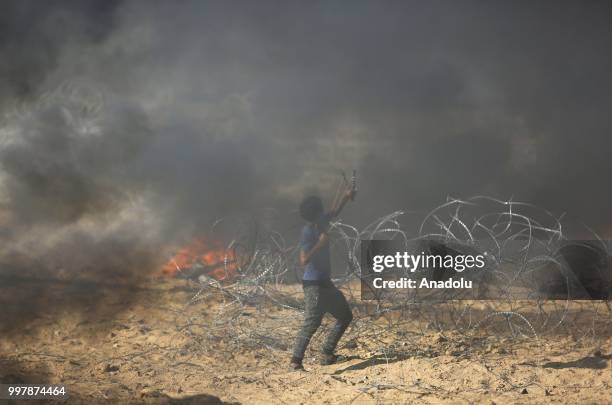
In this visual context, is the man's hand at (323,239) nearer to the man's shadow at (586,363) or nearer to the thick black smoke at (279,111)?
the man's shadow at (586,363)

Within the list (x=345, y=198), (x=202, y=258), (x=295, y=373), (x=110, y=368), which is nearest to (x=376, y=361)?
(x=295, y=373)

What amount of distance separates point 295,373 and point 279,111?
917 centimetres

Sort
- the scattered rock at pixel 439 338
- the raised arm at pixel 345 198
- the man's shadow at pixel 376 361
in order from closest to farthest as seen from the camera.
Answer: the raised arm at pixel 345 198 < the man's shadow at pixel 376 361 < the scattered rock at pixel 439 338

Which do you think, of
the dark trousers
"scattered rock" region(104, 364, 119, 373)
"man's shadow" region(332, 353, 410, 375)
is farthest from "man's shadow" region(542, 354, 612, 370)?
"scattered rock" region(104, 364, 119, 373)

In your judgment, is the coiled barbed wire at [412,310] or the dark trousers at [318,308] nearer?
the dark trousers at [318,308]

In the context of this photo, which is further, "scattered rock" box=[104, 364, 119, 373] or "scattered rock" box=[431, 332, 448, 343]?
"scattered rock" box=[431, 332, 448, 343]

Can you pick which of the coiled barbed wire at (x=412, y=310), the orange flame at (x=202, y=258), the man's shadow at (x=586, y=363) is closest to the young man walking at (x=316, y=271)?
the coiled barbed wire at (x=412, y=310)

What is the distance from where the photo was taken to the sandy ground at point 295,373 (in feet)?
19.8

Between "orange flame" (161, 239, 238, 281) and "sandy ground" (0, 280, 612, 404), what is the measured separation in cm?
350

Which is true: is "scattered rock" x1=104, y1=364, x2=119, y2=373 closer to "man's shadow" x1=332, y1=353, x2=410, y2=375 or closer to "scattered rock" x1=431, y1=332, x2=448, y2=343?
"man's shadow" x1=332, y1=353, x2=410, y2=375

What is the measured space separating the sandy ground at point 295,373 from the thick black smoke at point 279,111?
18.5 feet

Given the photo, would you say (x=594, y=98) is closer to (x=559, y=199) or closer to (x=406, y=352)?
(x=559, y=199)

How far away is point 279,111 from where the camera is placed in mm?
14867

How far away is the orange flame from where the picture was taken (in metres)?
12.4
